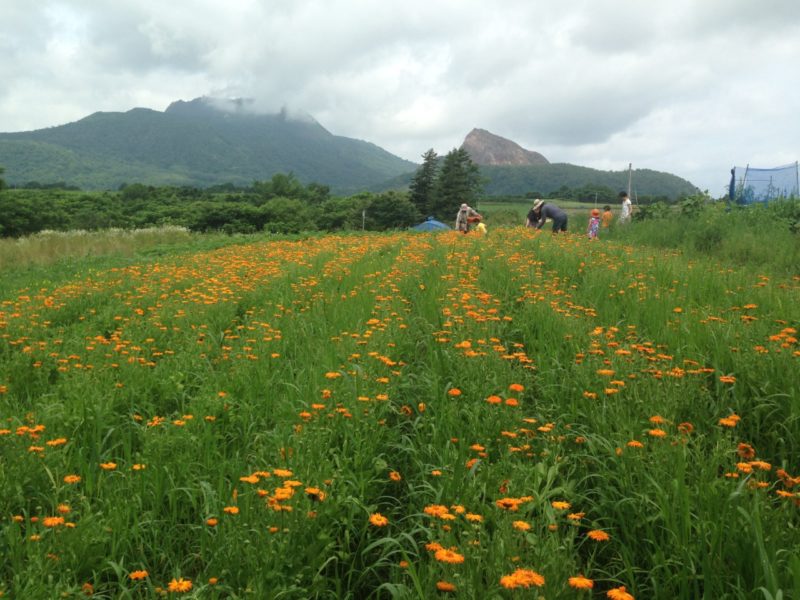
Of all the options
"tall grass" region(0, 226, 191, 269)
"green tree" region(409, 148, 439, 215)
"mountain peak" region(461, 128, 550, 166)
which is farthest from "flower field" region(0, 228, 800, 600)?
"mountain peak" region(461, 128, 550, 166)

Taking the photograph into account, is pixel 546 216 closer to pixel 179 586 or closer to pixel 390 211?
pixel 179 586

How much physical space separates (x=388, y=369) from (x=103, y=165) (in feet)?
569

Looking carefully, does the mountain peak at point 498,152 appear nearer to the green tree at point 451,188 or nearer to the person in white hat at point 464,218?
the green tree at point 451,188

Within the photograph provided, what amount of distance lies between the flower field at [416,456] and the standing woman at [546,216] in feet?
28.7

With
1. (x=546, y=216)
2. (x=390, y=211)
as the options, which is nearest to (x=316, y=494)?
(x=546, y=216)

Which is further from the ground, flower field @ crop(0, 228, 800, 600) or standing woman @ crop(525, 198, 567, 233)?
standing woman @ crop(525, 198, 567, 233)

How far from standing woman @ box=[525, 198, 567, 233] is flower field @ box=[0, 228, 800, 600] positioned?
875 centimetres

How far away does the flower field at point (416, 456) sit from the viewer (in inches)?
63.0

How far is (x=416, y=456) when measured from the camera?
2.38 meters

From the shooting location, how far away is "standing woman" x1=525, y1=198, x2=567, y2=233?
13180 mm

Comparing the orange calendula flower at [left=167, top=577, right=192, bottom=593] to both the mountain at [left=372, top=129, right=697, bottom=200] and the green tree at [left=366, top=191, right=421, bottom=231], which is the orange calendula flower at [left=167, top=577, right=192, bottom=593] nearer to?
the green tree at [left=366, top=191, right=421, bottom=231]

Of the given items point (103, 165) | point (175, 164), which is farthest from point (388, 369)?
point (175, 164)

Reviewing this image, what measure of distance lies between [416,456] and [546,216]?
12.2 meters

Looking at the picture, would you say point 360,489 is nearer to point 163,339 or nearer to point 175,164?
point 163,339
